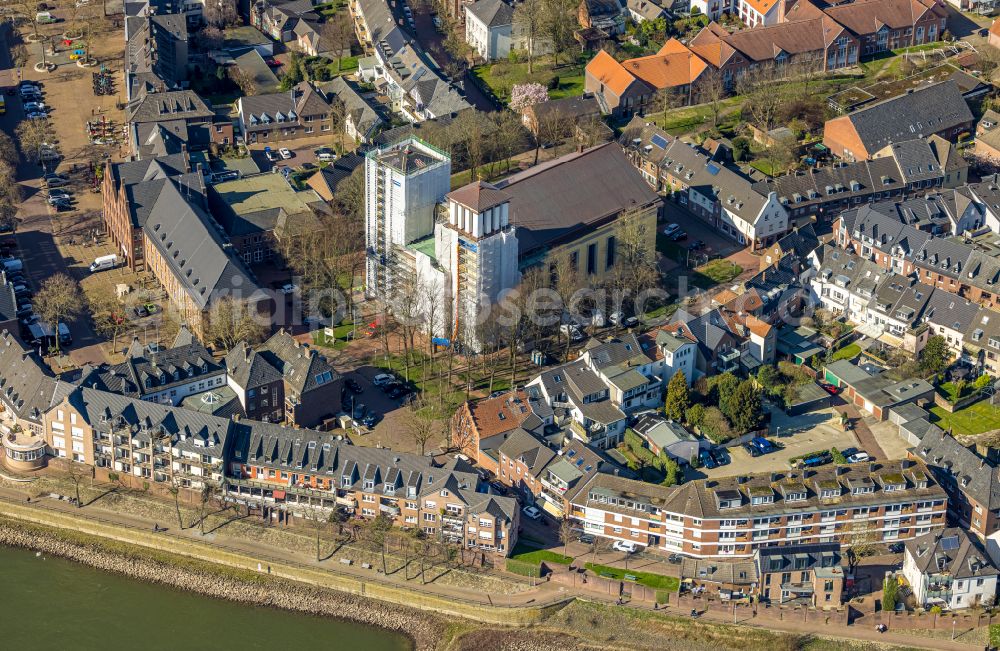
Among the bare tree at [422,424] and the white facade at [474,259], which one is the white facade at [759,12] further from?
the bare tree at [422,424]

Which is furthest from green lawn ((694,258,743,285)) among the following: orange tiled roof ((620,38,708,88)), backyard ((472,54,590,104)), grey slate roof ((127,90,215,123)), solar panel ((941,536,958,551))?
grey slate roof ((127,90,215,123))

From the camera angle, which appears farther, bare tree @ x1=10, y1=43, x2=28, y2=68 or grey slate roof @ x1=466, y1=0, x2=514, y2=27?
bare tree @ x1=10, y1=43, x2=28, y2=68

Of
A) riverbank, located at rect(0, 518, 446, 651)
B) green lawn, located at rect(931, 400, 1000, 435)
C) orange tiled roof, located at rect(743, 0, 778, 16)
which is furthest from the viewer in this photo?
orange tiled roof, located at rect(743, 0, 778, 16)

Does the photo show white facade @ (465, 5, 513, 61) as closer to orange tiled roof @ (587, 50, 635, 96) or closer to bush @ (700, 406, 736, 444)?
orange tiled roof @ (587, 50, 635, 96)

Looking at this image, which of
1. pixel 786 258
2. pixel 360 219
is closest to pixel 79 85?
pixel 360 219

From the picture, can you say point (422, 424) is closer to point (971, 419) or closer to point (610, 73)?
point (971, 419)

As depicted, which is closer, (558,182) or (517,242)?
(517,242)

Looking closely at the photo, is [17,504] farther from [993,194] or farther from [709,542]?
[993,194]
